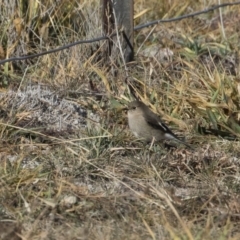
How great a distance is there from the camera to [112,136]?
537 centimetres

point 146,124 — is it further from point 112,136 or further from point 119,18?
point 119,18

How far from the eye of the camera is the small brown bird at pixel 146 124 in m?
5.58

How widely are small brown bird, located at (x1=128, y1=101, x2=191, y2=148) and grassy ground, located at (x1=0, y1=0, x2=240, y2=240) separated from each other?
0.09 meters

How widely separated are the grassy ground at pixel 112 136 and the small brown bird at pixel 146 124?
0.29 feet

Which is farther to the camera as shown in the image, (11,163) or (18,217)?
(11,163)

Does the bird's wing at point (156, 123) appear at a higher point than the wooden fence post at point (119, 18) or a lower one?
lower

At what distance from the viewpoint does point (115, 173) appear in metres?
4.94

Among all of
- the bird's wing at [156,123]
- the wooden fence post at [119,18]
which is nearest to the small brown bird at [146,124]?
the bird's wing at [156,123]

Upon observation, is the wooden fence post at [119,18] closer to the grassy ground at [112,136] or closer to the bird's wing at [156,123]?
the grassy ground at [112,136]

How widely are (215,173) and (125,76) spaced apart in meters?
1.53

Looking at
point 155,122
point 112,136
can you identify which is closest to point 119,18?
point 155,122

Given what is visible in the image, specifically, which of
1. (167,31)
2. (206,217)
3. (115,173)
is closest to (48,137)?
(115,173)

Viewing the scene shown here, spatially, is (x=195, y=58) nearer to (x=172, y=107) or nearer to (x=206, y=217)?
(x=172, y=107)

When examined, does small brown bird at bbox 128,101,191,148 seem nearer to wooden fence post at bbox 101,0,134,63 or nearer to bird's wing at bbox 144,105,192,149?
bird's wing at bbox 144,105,192,149
